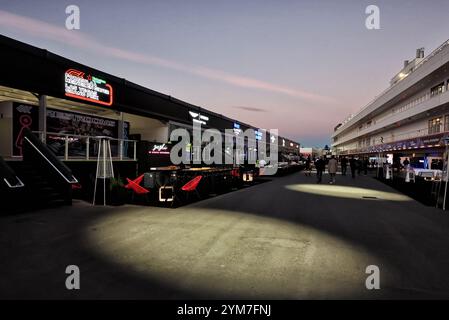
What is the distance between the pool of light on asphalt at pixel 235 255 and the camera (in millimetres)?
3629

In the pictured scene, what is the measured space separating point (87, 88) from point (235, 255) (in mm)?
13072

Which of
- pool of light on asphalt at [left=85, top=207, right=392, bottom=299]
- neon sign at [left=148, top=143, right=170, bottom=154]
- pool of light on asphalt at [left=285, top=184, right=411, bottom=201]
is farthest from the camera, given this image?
neon sign at [left=148, top=143, right=170, bottom=154]

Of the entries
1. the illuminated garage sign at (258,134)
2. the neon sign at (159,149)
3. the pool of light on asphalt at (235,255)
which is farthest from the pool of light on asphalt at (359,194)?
the illuminated garage sign at (258,134)

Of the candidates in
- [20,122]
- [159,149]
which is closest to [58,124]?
[20,122]

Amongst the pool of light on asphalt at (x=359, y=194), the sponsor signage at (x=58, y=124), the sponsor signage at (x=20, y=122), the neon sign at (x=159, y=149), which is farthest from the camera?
the neon sign at (x=159, y=149)

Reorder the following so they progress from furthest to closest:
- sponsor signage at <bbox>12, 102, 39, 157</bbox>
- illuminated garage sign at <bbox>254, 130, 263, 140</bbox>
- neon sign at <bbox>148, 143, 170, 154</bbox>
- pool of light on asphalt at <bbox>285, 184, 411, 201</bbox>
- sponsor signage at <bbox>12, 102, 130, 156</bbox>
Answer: illuminated garage sign at <bbox>254, 130, 263, 140</bbox> < neon sign at <bbox>148, 143, 170, 154</bbox> < sponsor signage at <bbox>12, 102, 130, 156</bbox> < sponsor signage at <bbox>12, 102, 39, 157</bbox> < pool of light on asphalt at <bbox>285, 184, 411, 201</bbox>

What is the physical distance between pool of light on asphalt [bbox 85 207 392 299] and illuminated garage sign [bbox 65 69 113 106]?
8.81 meters

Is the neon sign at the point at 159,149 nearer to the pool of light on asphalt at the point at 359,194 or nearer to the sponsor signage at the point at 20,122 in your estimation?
the sponsor signage at the point at 20,122

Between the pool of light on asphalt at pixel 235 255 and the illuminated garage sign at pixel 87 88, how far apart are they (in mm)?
8807

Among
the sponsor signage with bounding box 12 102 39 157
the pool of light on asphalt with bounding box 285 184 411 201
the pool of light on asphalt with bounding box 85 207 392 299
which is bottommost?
the pool of light on asphalt with bounding box 285 184 411 201

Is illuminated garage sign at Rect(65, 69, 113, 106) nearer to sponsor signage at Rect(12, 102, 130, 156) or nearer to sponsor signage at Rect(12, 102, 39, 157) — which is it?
sponsor signage at Rect(12, 102, 130, 156)

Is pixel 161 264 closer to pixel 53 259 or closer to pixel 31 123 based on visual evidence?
pixel 53 259

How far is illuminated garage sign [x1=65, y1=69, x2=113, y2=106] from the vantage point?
43.4ft

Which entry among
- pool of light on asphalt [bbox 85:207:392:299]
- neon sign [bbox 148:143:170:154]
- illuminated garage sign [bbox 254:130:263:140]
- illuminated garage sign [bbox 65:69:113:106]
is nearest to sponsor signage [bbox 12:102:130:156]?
illuminated garage sign [bbox 65:69:113:106]
